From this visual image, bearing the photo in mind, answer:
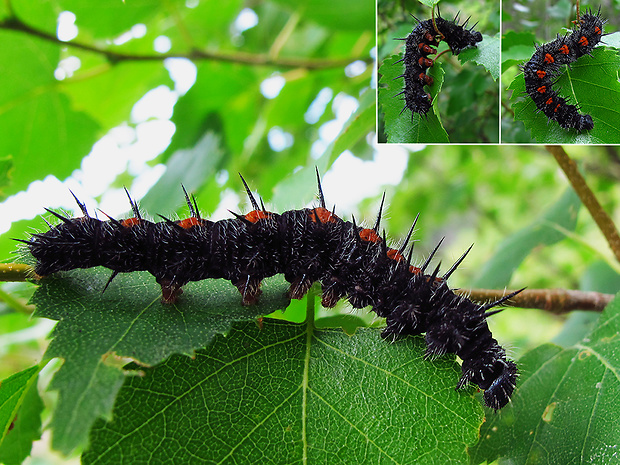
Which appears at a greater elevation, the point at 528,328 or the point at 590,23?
the point at 528,328

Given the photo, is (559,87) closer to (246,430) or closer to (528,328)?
(246,430)

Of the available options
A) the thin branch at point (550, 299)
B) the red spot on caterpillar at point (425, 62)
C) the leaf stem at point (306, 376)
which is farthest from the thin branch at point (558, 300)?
the red spot on caterpillar at point (425, 62)

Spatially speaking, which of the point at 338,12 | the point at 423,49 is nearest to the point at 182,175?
the point at 338,12

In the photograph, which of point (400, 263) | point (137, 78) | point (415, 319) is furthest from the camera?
point (137, 78)

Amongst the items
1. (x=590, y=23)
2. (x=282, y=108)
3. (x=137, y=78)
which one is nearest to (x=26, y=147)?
(x=137, y=78)

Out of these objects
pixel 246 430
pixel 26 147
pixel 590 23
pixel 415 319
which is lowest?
pixel 246 430

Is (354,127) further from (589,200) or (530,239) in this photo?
(530,239)

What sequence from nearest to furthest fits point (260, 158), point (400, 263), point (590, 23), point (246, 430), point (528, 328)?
point (246, 430)
point (400, 263)
point (590, 23)
point (260, 158)
point (528, 328)
